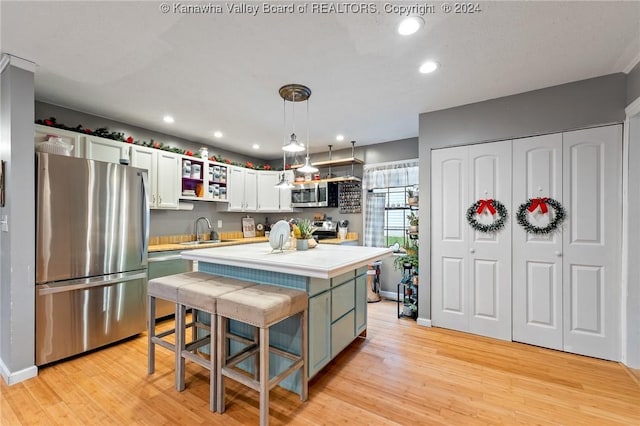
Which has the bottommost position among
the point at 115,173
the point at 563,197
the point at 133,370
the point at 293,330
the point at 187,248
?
the point at 133,370

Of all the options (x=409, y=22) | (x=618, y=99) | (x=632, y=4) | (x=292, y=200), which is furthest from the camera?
(x=292, y=200)

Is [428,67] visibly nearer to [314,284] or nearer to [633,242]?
[314,284]

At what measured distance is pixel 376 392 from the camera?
81.6 inches

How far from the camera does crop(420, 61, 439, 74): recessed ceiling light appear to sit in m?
2.28

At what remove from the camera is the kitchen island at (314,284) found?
1.98m

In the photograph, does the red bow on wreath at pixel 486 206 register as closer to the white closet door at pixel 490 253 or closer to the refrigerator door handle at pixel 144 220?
the white closet door at pixel 490 253

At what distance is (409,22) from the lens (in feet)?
5.89

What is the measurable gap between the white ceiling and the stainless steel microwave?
1.77 m

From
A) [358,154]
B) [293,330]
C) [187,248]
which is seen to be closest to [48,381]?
[187,248]

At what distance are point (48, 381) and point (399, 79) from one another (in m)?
3.79

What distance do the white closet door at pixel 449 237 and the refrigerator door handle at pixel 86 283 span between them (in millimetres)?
3292

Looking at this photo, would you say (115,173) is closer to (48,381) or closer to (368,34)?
(48,381)

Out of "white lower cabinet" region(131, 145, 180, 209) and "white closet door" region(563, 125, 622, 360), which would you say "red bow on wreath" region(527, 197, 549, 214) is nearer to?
"white closet door" region(563, 125, 622, 360)

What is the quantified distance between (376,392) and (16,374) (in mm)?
2754
